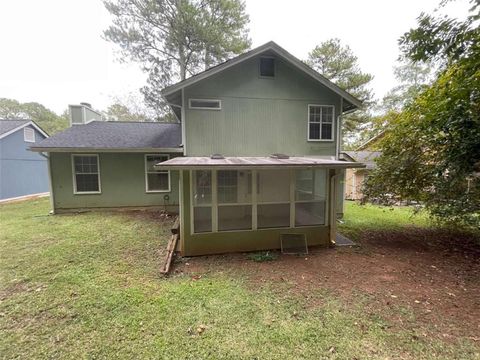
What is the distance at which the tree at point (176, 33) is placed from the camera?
14099 mm

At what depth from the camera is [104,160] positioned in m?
9.92

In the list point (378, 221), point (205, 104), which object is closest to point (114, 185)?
point (205, 104)

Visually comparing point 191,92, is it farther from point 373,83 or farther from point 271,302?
point 373,83

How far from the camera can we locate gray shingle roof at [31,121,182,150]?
958cm

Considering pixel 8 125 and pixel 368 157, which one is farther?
pixel 8 125

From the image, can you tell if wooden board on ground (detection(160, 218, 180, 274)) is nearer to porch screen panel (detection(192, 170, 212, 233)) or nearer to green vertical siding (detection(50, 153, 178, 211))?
porch screen panel (detection(192, 170, 212, 233))

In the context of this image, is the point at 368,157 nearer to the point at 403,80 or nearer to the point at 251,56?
the point at 251,56

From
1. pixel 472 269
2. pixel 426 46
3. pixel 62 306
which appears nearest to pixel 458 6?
pixel 426 46

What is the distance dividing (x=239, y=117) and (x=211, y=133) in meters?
1.23

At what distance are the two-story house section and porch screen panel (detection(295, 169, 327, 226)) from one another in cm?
3

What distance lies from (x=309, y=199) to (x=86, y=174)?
30.1 feet

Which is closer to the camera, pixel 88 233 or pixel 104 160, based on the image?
pixel 88 233

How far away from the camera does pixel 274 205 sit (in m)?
6.19

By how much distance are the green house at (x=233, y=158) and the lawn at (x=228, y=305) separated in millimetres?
908
